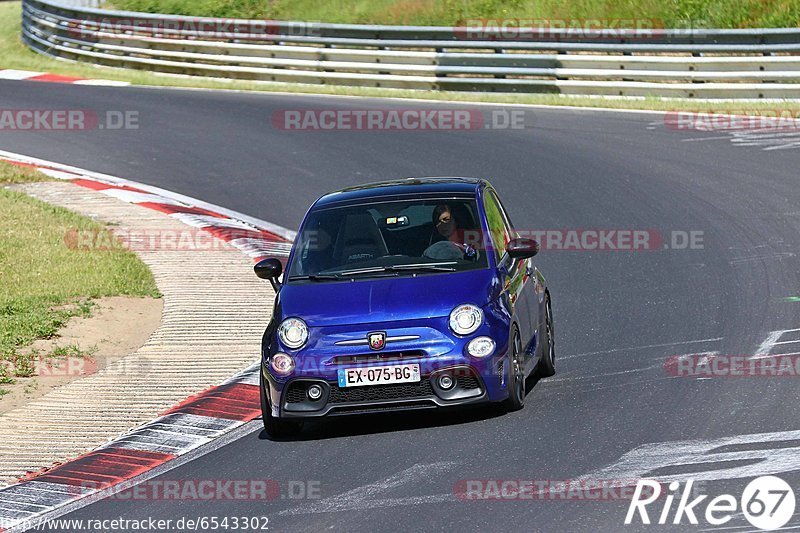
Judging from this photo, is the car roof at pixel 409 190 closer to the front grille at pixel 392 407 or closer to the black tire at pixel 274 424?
the black tire at pixel 274 424

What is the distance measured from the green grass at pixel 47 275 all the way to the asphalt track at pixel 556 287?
1.77 meters

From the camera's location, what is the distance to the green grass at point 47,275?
40.1 ft

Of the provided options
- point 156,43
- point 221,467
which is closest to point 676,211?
point 221,467

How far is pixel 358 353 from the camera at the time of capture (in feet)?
28.5

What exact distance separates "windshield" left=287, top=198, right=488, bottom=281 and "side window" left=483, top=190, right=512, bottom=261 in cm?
14

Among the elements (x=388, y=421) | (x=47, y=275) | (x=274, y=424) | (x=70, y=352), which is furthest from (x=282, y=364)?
(x=47, y=275)

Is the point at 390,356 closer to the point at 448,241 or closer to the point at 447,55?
the point at 448,241

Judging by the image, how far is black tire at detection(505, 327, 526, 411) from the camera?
8.87 meters

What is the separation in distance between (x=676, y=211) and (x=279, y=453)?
8.35 metres

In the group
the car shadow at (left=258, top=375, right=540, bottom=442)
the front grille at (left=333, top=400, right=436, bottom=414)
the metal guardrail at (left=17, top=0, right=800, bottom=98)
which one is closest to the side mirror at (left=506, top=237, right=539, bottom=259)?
the car shadow at (left=258, top=375, right=540, bottom=442)

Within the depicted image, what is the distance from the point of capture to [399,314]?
8742 mm

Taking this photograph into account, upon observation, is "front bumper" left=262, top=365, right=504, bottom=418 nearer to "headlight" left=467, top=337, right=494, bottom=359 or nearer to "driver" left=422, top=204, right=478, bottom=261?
"headlight" left=467, top=337, right=494, bottom=359

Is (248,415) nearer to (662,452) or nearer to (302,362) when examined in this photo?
(302,362)

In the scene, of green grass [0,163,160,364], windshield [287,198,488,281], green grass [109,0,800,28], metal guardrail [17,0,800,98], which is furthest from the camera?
green grass [109,0,800,28]
